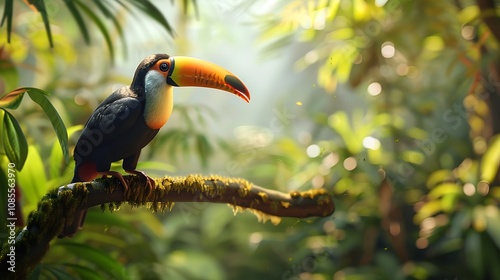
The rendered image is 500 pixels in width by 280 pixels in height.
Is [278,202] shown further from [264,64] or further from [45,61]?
[45,61]

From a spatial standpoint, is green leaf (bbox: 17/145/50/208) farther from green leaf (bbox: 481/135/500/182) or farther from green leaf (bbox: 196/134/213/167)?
green leaf (bbox: 481/135/500/182)

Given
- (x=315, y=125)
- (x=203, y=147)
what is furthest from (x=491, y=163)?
(x=203, y=147)

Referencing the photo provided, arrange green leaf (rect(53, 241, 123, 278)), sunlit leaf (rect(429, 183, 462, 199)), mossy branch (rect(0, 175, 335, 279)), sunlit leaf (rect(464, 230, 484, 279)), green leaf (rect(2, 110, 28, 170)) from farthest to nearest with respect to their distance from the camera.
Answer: sunlit leaf (rect(429, 183, 462, 199)) → sunlit leaf (rect(464, 230, 484, 279)) → green leaf (rect(53, 241, 123, 278)) → green leaf (rect(2, 110, 28, 170)) → mossy branch (rect(0, 175, 335, 279))

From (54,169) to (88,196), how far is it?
0.86 ft

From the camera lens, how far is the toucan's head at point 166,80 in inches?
31.0

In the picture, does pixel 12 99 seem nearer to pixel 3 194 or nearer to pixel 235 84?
pixel 3 194

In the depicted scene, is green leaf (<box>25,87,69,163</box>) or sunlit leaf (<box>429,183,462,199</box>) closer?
green leaf (<box>25,87,69,163</box>)

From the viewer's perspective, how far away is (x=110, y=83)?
150 centimetres

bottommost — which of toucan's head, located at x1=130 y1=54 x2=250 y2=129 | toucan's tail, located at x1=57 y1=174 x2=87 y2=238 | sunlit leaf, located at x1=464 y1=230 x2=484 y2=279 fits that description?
toucan's tail, located at x1=57 y1=174 x2=87 y2=238

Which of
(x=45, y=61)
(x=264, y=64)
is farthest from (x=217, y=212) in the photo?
(x=45, y=61)

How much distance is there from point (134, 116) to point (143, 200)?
0.13 meters

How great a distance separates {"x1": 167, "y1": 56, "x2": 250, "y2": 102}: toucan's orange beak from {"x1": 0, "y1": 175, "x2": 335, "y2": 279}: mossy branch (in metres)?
0.15

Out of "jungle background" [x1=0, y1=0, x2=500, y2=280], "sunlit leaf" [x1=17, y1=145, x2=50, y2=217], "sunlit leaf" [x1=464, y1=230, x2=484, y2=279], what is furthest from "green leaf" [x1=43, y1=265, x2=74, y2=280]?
"sunlit leaf" [x1=464, y1=230, x2=484, y2=279]

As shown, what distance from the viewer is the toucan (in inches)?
30.7
